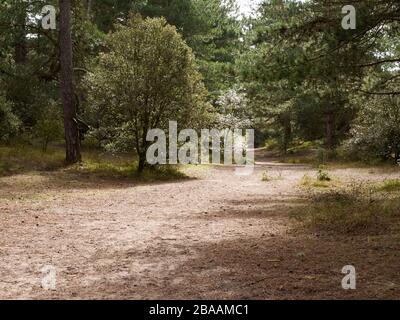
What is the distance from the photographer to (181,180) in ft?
53.5

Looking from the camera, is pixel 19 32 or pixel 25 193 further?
pixel 19 32

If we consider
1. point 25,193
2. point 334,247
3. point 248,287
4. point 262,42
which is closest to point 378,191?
point 262,42

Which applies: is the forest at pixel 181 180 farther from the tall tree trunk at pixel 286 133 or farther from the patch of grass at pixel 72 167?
the tall tree trunk at pixel 286 133

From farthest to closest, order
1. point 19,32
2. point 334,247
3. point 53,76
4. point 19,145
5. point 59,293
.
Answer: point 53,76, point 19,32, point 19,145, point 334,247, point 59,293

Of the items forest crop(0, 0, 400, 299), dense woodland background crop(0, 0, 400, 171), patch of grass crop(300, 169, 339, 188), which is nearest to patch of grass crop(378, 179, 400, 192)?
forest crop(0, 0, 400, 299)

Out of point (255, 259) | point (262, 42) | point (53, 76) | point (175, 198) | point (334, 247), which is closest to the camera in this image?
point (255, 259)

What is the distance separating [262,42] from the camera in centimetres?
957

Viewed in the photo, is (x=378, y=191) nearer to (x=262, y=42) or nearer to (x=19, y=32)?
(x=262, y=42)

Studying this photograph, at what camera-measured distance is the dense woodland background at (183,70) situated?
8.80 m

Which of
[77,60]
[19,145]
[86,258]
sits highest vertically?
[77,60]

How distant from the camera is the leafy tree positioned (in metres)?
16.2

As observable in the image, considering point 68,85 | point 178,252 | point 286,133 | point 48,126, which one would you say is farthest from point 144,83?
point 286,133

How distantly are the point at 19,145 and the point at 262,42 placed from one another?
1392 cm

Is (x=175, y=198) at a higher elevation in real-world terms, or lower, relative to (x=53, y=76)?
lower
